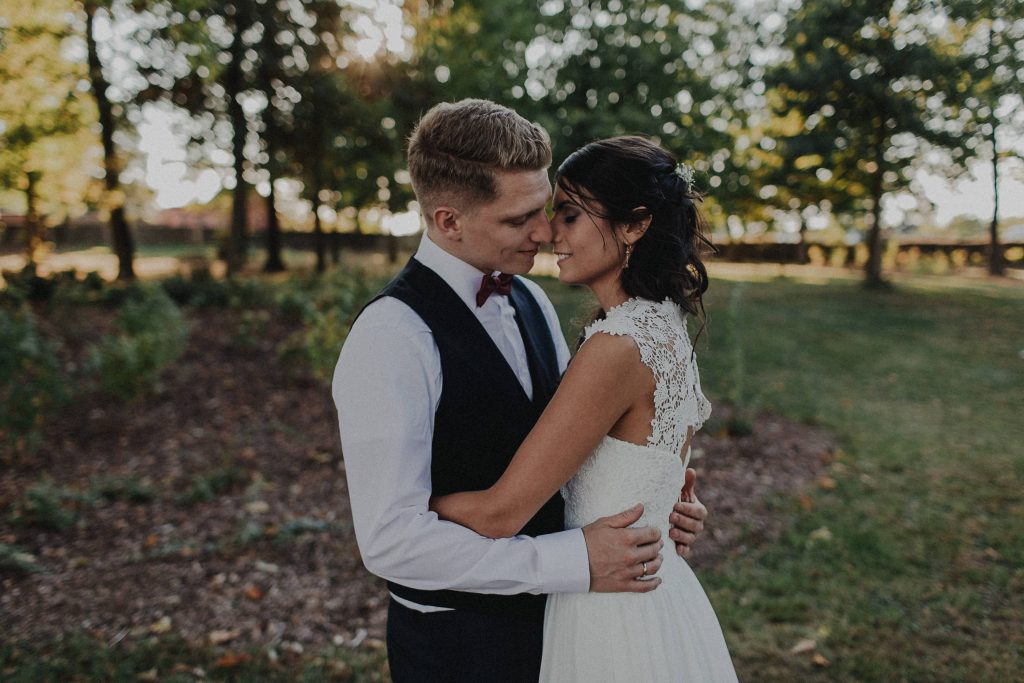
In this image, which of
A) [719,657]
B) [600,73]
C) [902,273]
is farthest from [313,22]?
[902,273]

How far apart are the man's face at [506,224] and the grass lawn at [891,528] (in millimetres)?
949

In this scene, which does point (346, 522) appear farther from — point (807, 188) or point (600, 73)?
point (807, 188)

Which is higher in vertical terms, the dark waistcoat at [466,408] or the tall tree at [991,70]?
the tall tree at [991,70]

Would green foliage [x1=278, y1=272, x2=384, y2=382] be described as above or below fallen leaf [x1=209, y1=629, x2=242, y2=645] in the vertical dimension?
above

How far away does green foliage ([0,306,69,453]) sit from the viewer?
220 inches

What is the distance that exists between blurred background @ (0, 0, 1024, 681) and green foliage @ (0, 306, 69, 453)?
0.03m

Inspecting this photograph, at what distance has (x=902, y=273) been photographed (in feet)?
79.9

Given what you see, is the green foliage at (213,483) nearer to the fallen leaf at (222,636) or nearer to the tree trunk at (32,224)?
the fallen leaf at (222,636)

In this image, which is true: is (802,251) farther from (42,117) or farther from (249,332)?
(42,117)

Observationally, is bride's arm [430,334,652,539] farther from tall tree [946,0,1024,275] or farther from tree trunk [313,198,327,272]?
tree trunk [313,198,327,272]

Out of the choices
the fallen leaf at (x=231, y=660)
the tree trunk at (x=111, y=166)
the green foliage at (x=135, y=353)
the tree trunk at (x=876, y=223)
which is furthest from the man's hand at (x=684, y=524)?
the tree trunk at (x=876, y=223)

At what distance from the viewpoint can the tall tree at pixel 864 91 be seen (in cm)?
1225

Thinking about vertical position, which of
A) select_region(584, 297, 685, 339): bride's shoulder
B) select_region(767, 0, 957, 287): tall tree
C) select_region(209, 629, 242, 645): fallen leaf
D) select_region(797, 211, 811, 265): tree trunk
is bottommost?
select_region(209, 629, 242, 645): fallen leaf

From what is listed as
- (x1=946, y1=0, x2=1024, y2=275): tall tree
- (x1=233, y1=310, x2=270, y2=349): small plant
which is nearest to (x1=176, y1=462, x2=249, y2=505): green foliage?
(x1=233, y1=310, x2=270, y2=349): small plant
